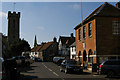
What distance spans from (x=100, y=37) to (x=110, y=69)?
28.3 feet

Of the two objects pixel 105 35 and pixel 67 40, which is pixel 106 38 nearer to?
pixel 105 35

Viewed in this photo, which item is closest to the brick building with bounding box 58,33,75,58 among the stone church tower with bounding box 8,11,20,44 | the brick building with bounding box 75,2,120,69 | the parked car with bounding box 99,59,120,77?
the stone church tower with bounding box 8,11,20,44

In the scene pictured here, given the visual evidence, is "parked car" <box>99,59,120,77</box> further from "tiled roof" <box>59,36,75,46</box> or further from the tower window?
"tiled roof" <box>59,36,75,46</box>

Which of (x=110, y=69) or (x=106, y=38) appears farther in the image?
(x=106, y=38)

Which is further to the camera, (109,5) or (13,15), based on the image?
(13,15)

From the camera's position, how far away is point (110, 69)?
17.7 meters

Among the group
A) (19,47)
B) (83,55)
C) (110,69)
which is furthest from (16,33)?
(110,69)

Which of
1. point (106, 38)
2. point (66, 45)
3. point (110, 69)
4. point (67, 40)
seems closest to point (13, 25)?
point (67, 40)

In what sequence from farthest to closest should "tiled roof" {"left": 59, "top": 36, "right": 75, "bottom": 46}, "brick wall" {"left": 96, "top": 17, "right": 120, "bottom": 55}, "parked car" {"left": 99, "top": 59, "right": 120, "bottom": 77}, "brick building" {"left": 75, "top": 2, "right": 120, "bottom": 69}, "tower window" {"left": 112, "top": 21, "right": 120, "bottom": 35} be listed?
"tiled roof" {"left": 59, "top": 36, "right": 75, "bottom": 46} < "tower window" {"left": 112, "top": 21, "right": 120, "bottom": 35} < "brick wall" {"left": 96, "top": 17, "right": 120, "bottom": 55} < "brick building" {"left": 75, "top": 2, "right": 120, "bottom": 69} < "parked car" {"left": 99, "top": 59, "right": 120, "bottom": 77}

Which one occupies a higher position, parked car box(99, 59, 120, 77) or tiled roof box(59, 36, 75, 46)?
tiled roof box(59, 36, 75, 46)

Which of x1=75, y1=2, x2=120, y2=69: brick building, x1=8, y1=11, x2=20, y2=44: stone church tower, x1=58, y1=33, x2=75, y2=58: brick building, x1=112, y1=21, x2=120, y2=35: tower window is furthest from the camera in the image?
x1=8, y1=11, x2=20, y2=44: stone church tower

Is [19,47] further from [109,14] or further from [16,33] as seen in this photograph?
[109,14]

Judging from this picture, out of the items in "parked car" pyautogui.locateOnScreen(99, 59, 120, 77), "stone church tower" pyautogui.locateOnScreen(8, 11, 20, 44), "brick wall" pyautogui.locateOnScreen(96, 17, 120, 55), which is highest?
"stone church tower" pyautogui.locateOnScreen(8, 11, 20, 44)

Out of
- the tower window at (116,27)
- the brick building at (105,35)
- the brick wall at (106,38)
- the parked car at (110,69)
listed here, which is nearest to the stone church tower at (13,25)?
the brick building at (105,35)
